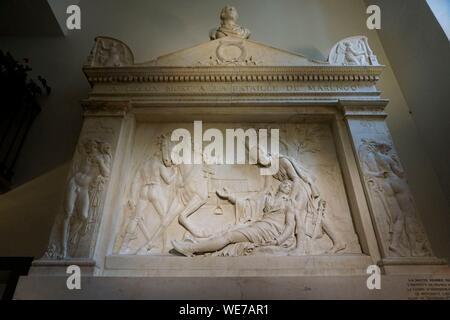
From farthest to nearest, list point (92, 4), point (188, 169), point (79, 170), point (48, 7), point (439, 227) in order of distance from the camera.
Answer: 1. point (92, 4)
2. point (48, 7)
3. point (439, 227)
4. point (188, 169)
5. point (79, 170)

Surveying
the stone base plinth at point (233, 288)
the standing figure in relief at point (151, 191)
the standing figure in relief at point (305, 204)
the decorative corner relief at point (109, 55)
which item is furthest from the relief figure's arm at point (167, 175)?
the decorative corner relief at point (109, 55)

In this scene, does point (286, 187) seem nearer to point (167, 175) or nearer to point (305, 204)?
point (305, 204)

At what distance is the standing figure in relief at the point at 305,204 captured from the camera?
3.83m

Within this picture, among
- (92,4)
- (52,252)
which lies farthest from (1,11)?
(52,252)

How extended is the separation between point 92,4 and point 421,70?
7764 millimetres

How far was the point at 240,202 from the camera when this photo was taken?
413cm

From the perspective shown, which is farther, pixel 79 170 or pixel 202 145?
pixel 202 145

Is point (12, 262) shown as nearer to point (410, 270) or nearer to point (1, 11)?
point (410, 270)

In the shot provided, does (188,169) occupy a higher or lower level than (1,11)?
lower

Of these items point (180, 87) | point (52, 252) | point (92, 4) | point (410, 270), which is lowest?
point (410, 270)

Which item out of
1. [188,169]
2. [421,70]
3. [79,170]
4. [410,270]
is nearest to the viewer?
[410,270]

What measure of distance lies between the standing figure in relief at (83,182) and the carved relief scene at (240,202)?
1.53ft

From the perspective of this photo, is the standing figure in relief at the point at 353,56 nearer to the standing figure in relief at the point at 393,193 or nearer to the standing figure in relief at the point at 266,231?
the standing figure in relief at the point at 393,193

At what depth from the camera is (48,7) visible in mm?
6641
